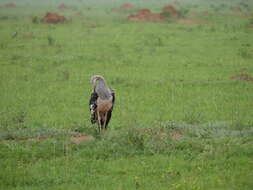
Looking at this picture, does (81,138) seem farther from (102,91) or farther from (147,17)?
(147,17)

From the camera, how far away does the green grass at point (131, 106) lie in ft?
26.3

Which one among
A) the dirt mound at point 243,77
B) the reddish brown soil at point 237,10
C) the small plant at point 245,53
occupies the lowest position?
the dirt mound at point 243,77

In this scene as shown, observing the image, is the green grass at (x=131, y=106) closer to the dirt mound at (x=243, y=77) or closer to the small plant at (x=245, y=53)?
the small plant at (x=245, y=53)

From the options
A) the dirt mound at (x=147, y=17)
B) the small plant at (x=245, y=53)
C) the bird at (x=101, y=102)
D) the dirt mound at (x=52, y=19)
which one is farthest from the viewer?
the dirt mound at (x=147, y=17)

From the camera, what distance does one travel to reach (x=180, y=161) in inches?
334

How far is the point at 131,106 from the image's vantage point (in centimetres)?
1483

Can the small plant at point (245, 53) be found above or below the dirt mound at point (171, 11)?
below

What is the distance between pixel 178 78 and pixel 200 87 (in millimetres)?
1479

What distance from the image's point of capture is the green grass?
8008 millimetres

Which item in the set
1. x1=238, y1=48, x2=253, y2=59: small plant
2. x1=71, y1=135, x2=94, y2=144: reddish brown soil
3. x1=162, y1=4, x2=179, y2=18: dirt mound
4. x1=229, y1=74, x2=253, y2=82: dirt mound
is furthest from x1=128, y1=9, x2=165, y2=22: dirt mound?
x1=71, y1=135, x2=94, y2=144: reddish brown soil

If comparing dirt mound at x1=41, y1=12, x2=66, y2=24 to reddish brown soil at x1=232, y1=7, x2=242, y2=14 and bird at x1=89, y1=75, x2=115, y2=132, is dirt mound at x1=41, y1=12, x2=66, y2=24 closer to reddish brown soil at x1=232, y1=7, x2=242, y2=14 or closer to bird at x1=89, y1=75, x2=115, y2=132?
reddish brown soil at x1=232, y1=7, x2=242, y2=14

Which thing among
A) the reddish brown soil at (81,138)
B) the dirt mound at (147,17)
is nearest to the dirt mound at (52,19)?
the dirt mound at (147,17)

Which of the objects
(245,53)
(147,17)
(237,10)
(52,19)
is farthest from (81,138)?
(237,10)

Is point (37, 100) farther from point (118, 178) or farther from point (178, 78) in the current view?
point (118, 178)
